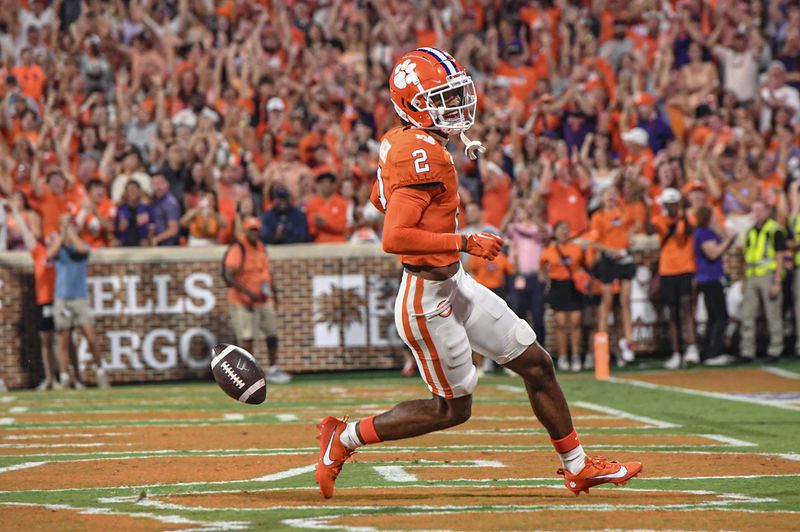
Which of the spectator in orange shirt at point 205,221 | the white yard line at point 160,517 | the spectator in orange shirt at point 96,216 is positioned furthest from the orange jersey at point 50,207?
the white yard line at point 160,517

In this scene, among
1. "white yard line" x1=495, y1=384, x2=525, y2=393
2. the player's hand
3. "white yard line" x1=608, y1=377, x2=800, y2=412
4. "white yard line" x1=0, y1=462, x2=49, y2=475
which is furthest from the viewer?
"white yard line" x1=495, y1=384, x2=525, y2=393

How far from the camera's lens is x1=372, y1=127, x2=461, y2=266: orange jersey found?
6.66 metres

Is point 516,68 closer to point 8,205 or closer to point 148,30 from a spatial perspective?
point 148,30

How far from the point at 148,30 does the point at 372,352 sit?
638 centimetres

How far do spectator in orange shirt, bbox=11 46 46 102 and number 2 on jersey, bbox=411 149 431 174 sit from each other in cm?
1353

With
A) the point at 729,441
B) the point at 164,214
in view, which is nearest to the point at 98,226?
the point at 164,214

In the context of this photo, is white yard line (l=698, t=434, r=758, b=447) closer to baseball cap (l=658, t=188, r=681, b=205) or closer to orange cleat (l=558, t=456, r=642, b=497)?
orange cleat (l=558, t=456, r=642, b=497)

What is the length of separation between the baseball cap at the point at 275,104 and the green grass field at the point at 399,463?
17.7 feet

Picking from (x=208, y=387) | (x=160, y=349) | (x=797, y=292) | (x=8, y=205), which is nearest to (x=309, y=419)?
(x=208, y=387)

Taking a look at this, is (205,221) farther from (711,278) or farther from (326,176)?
(711,278)

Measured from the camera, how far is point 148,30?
20.1 meters

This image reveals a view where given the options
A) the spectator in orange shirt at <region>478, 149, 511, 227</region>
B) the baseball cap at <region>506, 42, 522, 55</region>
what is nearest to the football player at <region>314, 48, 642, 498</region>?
the spectator in orange shirt at <region>478, 149, 511, 227</region>

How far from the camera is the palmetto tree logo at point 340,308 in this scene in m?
17.1

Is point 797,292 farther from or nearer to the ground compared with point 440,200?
nearer to the ground
